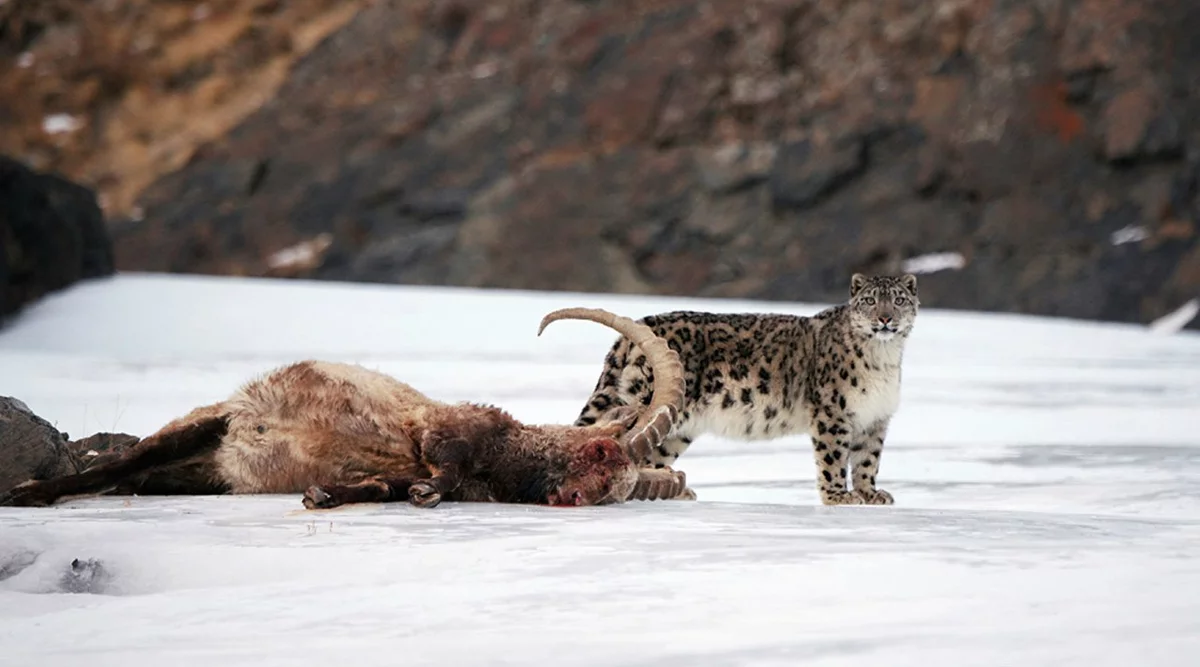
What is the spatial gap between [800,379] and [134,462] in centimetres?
395

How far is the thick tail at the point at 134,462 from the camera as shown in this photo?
23.2 ft

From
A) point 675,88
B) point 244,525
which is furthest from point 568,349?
point 675,88

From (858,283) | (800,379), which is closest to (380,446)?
(800,379)

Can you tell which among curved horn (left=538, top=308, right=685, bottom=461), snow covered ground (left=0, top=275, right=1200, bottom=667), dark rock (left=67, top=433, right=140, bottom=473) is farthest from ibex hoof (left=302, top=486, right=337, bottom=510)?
dark rock (left=67, top=433, right=140, bottom=473)

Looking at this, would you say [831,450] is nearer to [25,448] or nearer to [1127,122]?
[25,448]

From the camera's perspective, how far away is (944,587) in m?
5.29

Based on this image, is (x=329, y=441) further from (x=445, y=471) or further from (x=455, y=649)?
(x=455, y=649)

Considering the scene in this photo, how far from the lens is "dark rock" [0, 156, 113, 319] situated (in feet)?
64.8

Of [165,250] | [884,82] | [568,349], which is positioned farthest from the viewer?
[165,250]

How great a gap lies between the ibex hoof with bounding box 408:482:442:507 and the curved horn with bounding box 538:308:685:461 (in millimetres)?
847

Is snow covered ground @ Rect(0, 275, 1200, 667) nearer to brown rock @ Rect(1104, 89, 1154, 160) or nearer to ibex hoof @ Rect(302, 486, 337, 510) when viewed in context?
ibex hoof @ Rect(302, 486, 337, 510)

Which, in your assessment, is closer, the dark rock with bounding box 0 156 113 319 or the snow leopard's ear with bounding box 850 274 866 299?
the snow leopard's ear with bounding box 850 274 866 299

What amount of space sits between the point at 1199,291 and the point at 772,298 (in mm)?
7825

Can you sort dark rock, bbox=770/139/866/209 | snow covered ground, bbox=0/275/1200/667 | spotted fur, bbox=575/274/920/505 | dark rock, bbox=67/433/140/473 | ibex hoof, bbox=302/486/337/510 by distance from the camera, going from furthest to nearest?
dark rock, bbox=770/139/866/209, spotted fur, bbox=575/274/920/505, dark rock, bbox=67/433/140/473, ibex hoof, bbox=302/486/337/510, snow covered ground, bbox=0/275/1200/667
